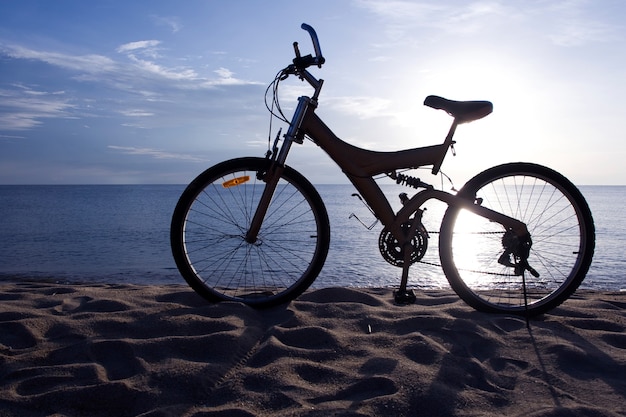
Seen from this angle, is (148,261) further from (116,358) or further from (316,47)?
(116,358)

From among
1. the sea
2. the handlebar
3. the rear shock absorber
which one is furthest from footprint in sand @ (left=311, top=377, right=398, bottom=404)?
the handlebar

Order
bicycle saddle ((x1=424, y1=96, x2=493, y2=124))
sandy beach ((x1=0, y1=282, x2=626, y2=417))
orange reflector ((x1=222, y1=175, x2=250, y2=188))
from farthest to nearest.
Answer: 1. orange reflector ((x1=222, y1=175, x2=250, y2=188))
2. bicycle saddle ((x1=424, y1=96, x2=493, y2=124))
3. sandy beach ((x1=0, y1=282, x2=626, y2=417))

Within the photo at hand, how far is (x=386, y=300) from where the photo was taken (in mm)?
4273

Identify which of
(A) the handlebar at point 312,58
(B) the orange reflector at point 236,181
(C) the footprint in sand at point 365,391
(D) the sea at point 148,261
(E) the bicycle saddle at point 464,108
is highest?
(A) the handlebar at point 312,58

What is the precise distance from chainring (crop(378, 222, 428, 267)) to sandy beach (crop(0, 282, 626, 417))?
0.39 metres

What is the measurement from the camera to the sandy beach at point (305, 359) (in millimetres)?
2340

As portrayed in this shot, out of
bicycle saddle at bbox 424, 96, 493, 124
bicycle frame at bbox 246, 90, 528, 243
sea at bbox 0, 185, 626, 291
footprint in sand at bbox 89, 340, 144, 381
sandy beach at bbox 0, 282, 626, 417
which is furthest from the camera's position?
sea at bbox 0, 185, 626, 291

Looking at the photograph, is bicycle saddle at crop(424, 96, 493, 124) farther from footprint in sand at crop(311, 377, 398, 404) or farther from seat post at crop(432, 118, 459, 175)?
footprint in sand at crop(311, 377, 398, 404)

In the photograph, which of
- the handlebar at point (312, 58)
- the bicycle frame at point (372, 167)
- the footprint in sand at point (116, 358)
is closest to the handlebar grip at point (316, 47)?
the handlebar at point (312, 58)

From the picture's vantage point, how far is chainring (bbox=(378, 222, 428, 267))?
12.7ft

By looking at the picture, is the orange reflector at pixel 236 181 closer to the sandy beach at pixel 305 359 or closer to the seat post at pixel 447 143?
the sandy beach at pixel 305 359

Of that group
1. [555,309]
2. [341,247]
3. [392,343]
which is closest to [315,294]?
[392,343]

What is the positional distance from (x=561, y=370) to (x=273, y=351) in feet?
5.11

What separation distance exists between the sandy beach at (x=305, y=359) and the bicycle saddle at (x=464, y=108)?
1.44m
